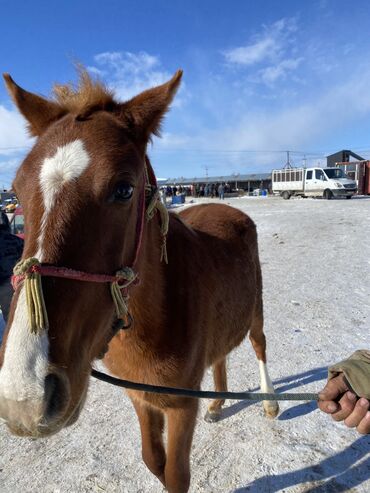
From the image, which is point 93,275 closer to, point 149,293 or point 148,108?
point 149,293

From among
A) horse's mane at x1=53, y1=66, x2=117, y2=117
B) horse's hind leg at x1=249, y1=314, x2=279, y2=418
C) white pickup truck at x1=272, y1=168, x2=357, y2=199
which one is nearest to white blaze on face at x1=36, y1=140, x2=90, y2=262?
horse's mane at x1=53, y1=66, x2=117, y2=117

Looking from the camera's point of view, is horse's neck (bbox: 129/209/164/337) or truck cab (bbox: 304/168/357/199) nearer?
horse's neck (bbox: 129/209/164/337)

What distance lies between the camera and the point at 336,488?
2.59 metres

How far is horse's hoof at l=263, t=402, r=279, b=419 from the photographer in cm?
333

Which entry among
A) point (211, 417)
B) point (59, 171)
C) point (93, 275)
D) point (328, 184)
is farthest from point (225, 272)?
point (328, 184)

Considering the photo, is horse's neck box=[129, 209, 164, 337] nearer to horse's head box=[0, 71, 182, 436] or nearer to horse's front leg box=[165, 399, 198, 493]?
horse's head box=[0, 71, 182, 436]

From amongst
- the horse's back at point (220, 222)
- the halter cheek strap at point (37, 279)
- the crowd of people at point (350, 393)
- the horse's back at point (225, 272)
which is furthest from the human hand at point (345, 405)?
the horse's back at point (220, 222)

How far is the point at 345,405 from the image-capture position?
1.68 meters

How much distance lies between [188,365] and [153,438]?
79 cm

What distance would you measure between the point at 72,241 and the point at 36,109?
3.10ft

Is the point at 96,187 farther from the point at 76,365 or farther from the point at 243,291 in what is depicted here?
the point at 243,291

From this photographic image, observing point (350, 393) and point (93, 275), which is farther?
point (350, 393)

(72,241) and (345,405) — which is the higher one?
(72,241)

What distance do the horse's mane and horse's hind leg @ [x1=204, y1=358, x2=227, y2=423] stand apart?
2.55 metres
